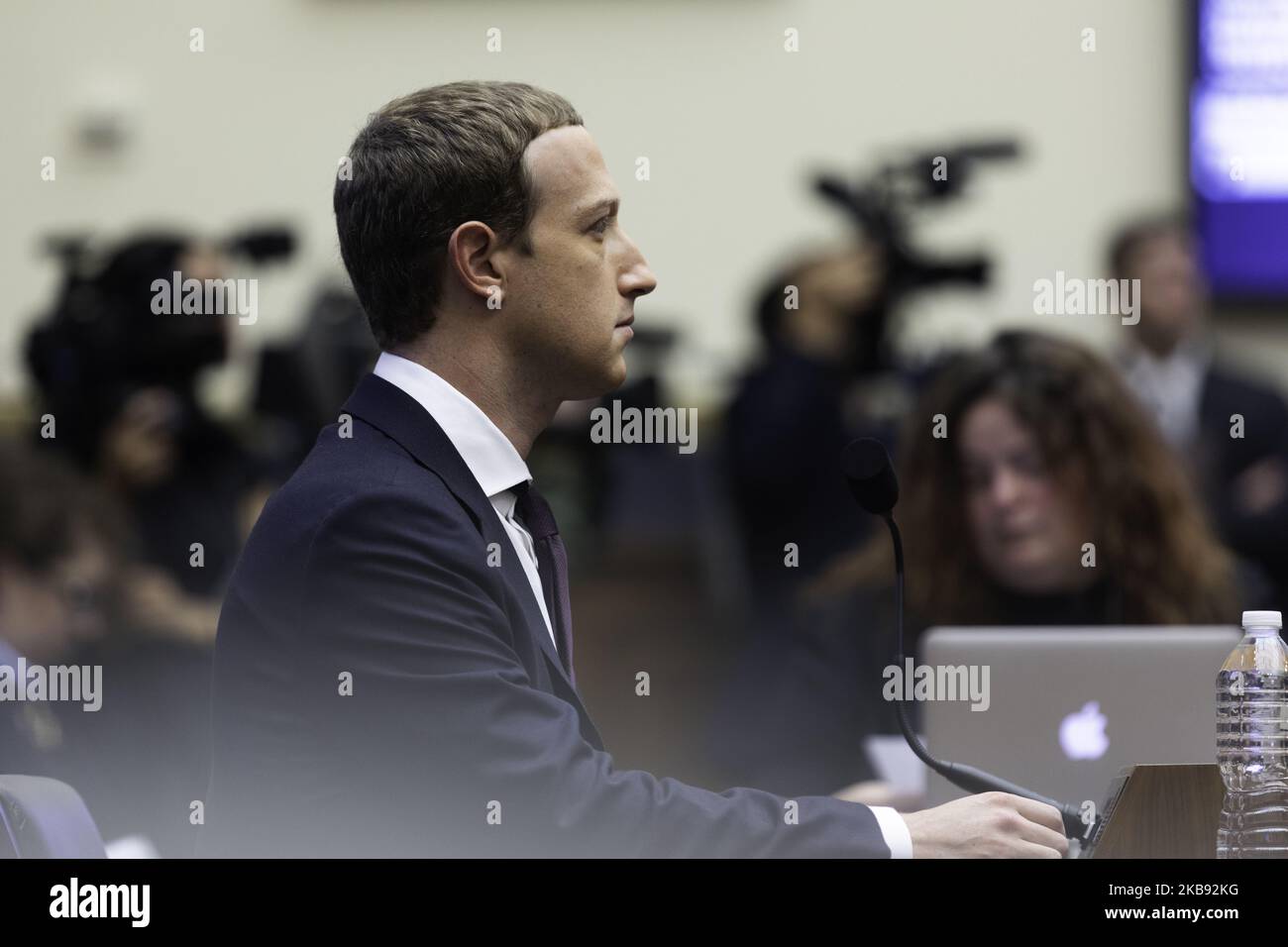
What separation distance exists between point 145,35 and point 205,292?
78.3 inches

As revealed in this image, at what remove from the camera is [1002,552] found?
2.71m

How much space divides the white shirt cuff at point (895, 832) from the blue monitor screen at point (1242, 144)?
3972 mm

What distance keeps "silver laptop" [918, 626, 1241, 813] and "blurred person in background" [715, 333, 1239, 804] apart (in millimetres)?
643

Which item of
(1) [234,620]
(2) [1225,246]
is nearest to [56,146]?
(2) [1225,246]

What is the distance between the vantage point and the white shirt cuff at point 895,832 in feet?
4.17

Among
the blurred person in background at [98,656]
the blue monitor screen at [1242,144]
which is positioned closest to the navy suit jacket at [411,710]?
the blurred person in background at [98,656]

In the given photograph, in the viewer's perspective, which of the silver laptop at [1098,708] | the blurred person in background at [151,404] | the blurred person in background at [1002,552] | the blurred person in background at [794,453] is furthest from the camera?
the blurred person in background at [151,404]

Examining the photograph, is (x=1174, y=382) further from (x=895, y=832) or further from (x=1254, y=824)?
(x=895, y=832)

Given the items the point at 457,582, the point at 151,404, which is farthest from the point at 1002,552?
the point at 151,404

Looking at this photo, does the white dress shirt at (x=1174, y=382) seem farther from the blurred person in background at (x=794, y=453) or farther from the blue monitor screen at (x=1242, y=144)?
the blue monitor screen at (x=1242, y=144)

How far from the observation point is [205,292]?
357 cm

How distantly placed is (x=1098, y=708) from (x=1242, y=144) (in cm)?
336

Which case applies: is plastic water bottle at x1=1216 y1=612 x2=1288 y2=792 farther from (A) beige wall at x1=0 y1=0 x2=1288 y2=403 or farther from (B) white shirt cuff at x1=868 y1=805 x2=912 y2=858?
(A) beige wall at x1=0 y1=0 x2=1288 y2=403
